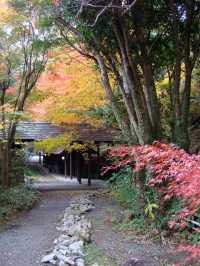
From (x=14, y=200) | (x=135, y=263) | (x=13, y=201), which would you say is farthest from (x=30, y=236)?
(x=14, y=200)

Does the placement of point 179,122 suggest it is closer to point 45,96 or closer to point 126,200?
point 126,200

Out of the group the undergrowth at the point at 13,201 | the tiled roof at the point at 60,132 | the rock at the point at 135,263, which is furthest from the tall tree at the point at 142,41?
the tiled roof at the point at 60,132

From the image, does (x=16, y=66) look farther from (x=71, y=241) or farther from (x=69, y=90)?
(x=71, y=241)

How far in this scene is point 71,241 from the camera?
853 cm

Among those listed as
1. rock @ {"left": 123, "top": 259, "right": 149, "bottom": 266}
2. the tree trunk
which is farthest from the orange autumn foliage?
rock @ {"left": 123, "top": 259, "right": 149, "bottom": 266}

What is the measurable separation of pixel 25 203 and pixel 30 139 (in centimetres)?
774

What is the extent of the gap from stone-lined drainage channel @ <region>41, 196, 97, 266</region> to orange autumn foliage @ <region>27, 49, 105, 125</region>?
643 cm

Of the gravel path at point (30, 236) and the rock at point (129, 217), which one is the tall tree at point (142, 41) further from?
the gravel path at point (30, 236)

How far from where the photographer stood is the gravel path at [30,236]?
7.88 meters

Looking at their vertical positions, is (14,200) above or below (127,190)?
below

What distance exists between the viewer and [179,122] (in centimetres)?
971

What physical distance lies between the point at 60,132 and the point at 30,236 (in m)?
12.8

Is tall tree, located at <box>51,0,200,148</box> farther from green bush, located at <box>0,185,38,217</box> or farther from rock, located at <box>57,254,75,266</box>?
green bush, located at <box>0,185,38,217</box>

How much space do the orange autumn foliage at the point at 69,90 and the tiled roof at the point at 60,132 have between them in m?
2.03
